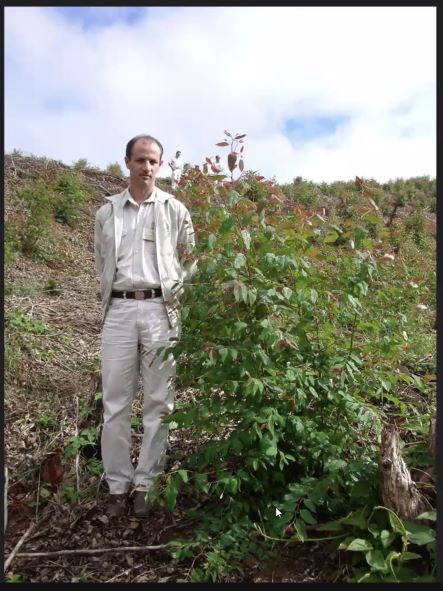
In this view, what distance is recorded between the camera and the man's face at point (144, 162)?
119 inches

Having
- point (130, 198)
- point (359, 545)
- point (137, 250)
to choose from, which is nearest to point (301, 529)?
point (359, 545)

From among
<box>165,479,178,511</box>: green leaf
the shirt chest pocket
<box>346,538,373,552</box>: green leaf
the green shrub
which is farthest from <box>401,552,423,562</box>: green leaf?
the green shrub

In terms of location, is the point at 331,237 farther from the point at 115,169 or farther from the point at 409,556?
the point at 115,169

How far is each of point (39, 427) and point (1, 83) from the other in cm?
271

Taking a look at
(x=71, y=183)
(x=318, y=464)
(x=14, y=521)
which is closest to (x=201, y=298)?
(x=318, y=464)

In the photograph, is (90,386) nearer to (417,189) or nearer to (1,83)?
(1,83)

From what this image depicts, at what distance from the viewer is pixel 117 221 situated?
10.3ft

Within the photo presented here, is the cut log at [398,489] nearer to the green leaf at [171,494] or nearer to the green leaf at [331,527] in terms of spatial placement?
the green leaf at [331,527]

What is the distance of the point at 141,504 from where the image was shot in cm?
317

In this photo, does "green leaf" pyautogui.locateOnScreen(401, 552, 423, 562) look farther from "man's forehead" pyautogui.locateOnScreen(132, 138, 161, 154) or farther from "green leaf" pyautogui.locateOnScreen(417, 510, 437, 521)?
"man's forehead" pyautogui.locateOnScreen(132, 138, 161, 154)

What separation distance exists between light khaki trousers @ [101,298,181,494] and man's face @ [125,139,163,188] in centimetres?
65

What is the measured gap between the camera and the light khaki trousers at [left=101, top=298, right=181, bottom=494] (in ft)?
10.2

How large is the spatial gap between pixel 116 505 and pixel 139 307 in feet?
3.64

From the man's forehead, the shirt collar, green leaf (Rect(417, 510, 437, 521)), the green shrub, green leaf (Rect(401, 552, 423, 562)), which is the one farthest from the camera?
the green shrub
